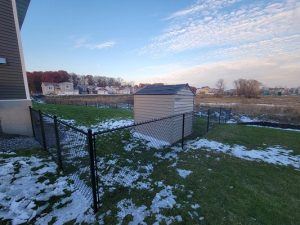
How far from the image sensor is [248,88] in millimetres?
40906

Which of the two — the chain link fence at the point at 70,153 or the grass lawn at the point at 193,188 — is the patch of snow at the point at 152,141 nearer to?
the grass lawn at the point at 193,188

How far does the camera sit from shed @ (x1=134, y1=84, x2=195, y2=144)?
596 centimetres

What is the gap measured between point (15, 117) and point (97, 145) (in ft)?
11.4

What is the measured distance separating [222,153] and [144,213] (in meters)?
3.69

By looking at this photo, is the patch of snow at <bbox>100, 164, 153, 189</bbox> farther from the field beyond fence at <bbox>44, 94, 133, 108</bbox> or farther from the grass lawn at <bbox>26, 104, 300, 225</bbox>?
the field beyond fence at <bbox>44, 94, 133, 108</bbox>

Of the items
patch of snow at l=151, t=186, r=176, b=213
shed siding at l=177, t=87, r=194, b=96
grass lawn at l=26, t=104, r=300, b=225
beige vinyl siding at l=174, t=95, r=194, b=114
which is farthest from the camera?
shed siding at l=177, t=87, r=194, b=96

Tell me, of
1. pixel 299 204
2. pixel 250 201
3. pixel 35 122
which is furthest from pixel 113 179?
pixel 35 122

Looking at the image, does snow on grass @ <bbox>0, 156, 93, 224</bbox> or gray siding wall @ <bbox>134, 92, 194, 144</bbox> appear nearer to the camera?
snow on grass @ <bbox>0, 156, 93, 224</bbox>

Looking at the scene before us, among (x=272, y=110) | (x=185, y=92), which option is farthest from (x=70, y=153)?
(x=272, y=110)

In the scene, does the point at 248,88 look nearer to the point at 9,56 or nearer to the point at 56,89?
the point at 9,56

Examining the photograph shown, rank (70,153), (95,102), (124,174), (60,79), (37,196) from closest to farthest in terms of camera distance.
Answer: (37,196)
(124,174)
(70,153)
(95,102)
(60,79)

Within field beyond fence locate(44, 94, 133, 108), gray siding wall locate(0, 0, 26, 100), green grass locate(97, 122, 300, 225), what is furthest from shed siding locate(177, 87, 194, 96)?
field beyond fence locate(44, 94, 133, 108)

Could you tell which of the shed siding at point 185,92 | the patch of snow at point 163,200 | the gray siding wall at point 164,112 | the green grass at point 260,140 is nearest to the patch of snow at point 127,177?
the patch of snow at point 163,200

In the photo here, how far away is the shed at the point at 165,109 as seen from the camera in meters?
5.96
